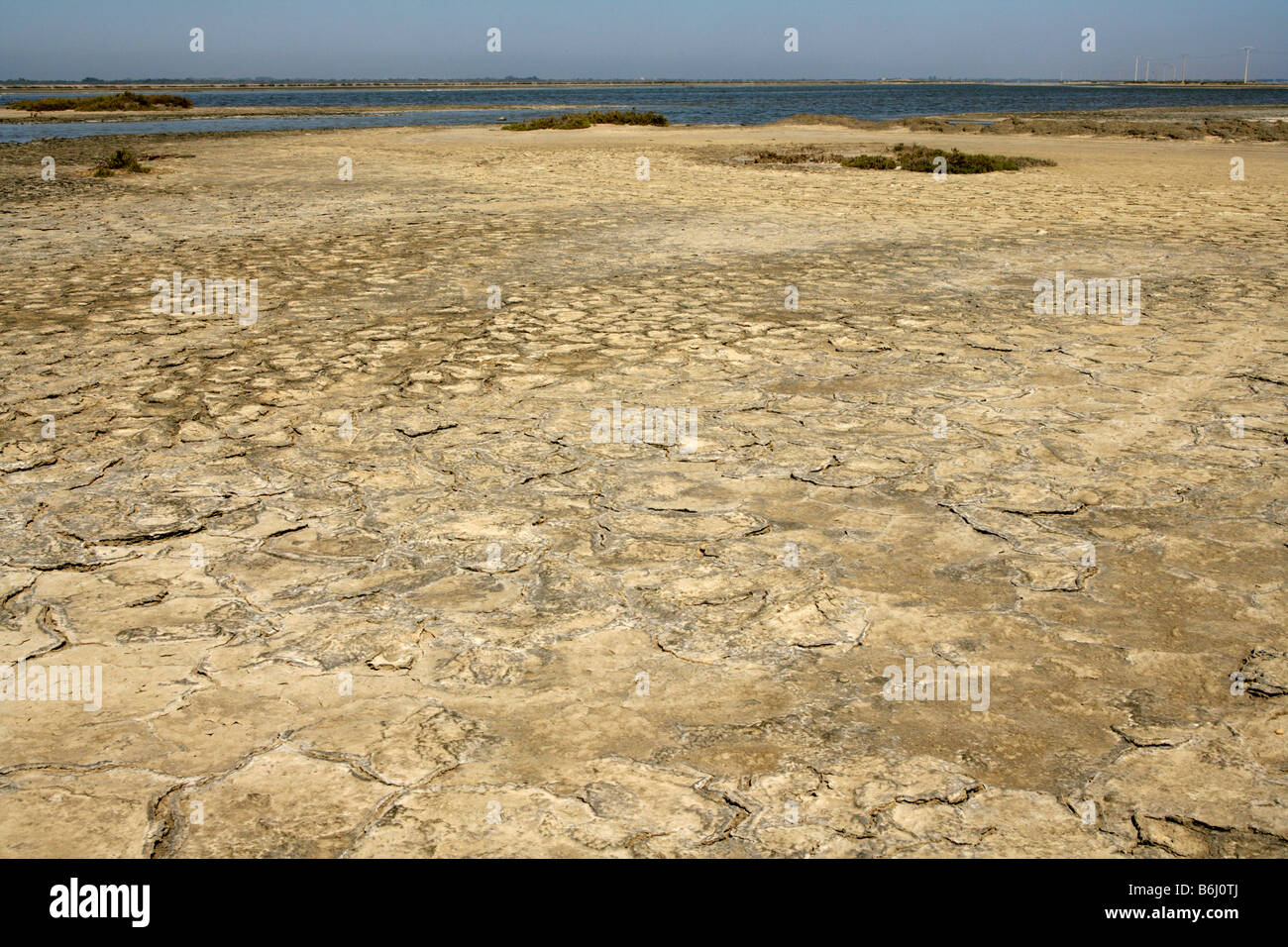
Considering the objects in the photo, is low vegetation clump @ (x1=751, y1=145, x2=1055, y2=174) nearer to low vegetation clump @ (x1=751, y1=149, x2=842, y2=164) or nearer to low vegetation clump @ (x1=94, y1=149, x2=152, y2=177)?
low vegetation clump @ (x1=751, y1=149, x2=842, y2=164)

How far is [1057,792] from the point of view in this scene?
2.11m

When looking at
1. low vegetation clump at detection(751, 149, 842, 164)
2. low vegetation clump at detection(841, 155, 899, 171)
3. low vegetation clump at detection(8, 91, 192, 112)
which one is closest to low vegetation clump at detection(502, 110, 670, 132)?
low vegetation clump at detection(751, 149, 842, 164)

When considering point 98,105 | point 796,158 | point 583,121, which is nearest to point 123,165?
point 796,158

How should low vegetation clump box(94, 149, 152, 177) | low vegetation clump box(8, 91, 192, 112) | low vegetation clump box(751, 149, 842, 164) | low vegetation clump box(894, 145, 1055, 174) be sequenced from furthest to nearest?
low vegetation clump box(8, 91, 192, 112), low vegetation clump box(751, 149, 842, 164), low vegetation clump box(894, 145, 1055, 174), low vegetation clump box(94, 149, 152, 177)

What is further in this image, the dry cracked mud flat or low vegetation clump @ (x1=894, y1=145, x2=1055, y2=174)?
low vegetation clump @ (x1=894, y1=145, x2=1055, y2=174)

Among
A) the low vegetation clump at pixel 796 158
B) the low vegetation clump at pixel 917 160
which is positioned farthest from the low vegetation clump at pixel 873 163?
the low vegetation clump at pixel 796 158

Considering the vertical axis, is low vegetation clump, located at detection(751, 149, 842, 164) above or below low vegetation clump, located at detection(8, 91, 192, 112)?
below

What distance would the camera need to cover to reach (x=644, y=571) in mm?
3107

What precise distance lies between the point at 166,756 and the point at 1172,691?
2387 mm

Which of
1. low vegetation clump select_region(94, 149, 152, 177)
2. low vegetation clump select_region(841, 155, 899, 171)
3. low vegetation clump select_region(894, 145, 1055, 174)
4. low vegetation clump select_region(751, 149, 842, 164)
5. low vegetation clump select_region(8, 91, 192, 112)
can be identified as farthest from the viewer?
low vegetation clump select_region(8, 91, 192, 112)

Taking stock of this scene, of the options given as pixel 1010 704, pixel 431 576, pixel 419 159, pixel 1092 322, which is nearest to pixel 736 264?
pixel 1092 322

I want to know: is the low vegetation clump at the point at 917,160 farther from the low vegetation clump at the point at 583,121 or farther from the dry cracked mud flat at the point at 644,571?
the low vegetation clump at the point at 583,121

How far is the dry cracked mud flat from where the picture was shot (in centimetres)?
211

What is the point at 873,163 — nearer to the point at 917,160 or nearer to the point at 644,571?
the point at 917,160
